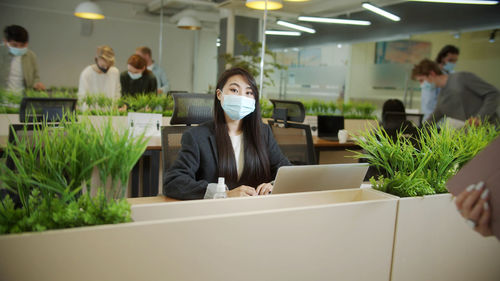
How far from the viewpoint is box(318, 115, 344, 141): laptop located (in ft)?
14.7

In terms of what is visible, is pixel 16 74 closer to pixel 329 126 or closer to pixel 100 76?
pixel 100 76

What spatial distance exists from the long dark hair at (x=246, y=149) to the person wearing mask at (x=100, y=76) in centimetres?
262

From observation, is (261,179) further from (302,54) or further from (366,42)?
(302,54)

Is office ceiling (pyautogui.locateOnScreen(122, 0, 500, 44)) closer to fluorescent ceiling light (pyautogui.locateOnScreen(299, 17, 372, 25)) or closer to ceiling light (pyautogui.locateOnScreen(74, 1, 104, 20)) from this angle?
fluorescent ceiling light (pyautogui.locateOnScreen(299, 17, 372, 25))

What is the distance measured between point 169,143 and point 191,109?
31 cm

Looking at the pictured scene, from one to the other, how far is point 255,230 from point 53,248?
42 cm

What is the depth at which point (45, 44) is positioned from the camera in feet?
24.4

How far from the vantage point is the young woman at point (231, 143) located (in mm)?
1987

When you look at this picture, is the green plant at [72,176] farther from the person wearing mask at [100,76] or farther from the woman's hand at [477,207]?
the person wearing mask at [100,76]

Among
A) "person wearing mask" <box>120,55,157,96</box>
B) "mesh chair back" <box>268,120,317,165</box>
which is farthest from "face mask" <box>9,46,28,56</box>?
"mesh chair back" <box>268,120,317,165</box>

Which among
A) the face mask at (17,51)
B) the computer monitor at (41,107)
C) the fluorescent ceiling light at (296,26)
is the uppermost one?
the fluorescent ceiling light at (296,26)

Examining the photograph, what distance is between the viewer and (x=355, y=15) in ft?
25.7

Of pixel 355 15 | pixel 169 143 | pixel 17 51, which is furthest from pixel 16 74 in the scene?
pixel 355 15

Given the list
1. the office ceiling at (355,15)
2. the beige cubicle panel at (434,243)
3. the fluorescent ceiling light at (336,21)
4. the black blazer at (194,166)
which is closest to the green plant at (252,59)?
the office ceiling at (355,15)
